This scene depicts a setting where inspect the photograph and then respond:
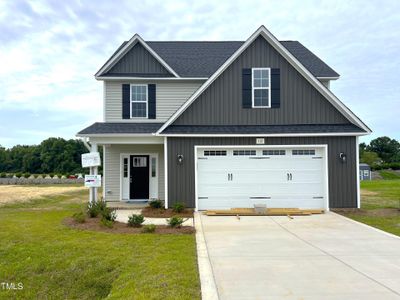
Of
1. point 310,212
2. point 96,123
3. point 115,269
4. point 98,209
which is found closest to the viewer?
point 115,269

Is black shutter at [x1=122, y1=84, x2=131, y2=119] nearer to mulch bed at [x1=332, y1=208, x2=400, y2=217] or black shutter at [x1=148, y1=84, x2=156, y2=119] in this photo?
black shutter at [x1=148, y1=84, x2=156, y2=119]

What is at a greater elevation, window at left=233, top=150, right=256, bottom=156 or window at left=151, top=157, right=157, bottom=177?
window at left=233, top=150, right=256, bottom=156

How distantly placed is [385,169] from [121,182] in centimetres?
4919

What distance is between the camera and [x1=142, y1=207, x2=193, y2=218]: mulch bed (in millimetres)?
13148

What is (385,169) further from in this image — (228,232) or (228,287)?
(228,287)

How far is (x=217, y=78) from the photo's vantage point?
14.7 m

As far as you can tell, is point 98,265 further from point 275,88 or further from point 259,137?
point 275,88

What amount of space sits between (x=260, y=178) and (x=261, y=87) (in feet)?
11.9

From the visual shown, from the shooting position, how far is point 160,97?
17.2m

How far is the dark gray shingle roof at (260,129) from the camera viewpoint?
47.0ft

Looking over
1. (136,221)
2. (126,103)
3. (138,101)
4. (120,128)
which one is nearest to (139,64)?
(138,101)

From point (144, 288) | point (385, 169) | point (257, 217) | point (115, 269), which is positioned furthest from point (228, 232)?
point (385, 169)

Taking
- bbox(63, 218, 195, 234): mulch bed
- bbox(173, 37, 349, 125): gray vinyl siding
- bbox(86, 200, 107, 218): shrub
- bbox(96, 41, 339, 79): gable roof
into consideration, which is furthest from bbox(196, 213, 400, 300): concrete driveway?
bbox(96, 41, 339, 79): gable roof

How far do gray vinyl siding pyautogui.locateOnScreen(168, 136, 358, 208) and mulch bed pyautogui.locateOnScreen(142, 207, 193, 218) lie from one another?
49cm
